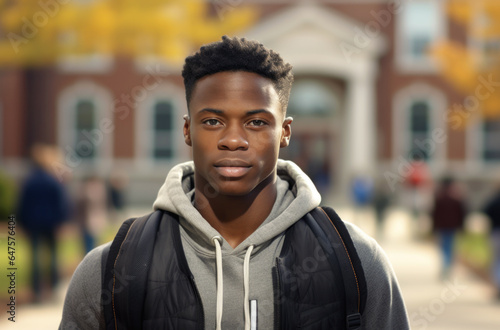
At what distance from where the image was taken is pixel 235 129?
2334 millimetres

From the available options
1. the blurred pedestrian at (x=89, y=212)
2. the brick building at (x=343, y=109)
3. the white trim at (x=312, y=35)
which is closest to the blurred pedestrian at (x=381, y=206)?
the blurred pedestrian at (x=89, y=212)

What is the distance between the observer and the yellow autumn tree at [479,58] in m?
17.9

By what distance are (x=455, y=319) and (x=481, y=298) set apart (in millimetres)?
1768

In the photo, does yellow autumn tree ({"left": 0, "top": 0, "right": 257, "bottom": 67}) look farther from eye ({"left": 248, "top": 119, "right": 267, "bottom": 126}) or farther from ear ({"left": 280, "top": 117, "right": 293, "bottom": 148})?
eye ({"left": 248, "top": 119, "right": 267, "bottom": 126})

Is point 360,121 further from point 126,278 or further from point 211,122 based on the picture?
point 126,278

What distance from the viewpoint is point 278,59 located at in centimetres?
242

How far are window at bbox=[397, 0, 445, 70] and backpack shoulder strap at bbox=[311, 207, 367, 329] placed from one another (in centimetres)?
2834

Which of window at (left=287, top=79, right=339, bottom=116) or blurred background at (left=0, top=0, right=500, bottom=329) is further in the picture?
window at (left=287, top=79, right=339, bottom=116)

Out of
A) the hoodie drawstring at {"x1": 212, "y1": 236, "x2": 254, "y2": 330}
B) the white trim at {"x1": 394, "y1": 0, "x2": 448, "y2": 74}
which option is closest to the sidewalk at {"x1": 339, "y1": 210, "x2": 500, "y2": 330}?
the hoodie drawstring at {"x1": 212, "y1": 236, "x2": 254, "y2": 330}

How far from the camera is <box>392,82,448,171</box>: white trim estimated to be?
2948 centimetres

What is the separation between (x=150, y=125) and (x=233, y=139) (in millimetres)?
27871

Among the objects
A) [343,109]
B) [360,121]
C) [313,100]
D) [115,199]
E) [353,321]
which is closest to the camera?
[353,321]

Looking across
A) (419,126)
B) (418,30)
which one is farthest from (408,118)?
(418,30)

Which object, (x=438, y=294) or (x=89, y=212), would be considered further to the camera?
(x=89, y=212)
